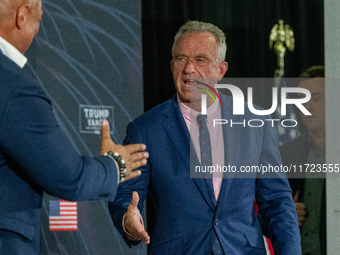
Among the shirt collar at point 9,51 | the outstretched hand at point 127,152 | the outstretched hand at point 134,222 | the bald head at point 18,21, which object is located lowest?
the outstretched hand at point 134,222

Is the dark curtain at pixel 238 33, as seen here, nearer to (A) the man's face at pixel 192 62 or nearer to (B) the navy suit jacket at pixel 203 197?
(A) the man's face at pixel 192 62

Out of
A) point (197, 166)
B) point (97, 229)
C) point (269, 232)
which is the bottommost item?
point (97, 229)

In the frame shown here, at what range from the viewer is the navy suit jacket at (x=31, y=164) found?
1.40 m

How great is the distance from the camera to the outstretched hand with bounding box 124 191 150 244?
186cm

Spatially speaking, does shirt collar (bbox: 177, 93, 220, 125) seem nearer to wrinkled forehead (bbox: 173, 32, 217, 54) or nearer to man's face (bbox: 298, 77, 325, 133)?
wrinkled forehead (bbox: 173, 32, 217, 54)

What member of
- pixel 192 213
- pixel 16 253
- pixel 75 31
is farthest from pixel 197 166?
pixel 75 31

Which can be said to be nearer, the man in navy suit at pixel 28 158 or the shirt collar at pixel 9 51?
the man in navy suit at pixel 28 158

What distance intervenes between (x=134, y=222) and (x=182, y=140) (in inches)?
19.4

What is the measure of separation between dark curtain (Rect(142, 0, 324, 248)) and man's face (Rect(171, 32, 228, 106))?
2.18 metres

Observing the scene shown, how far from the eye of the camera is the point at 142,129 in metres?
2.26

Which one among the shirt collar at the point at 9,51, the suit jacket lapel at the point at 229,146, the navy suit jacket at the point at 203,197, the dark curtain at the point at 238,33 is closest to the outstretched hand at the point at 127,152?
the shirt collar at the point at 9,51
